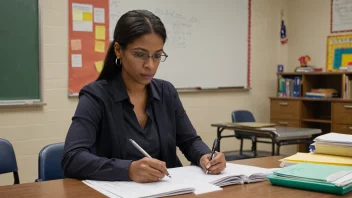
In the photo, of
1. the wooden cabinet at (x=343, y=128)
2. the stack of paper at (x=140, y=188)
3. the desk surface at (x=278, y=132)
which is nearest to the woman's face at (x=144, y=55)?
the stack of paper at (x=140, y=188)

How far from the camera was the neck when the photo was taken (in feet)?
6.32

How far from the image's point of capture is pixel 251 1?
5.56 meters

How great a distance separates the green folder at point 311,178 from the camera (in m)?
1.36

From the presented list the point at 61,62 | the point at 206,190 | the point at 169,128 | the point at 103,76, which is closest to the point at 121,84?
the point at 103,76

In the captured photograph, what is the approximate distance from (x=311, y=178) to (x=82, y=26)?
10.3 ft

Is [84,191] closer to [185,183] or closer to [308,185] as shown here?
[185,183]

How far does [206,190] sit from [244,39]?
436 centimetres

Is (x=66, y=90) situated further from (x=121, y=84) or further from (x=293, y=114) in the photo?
(x=293, y=114)

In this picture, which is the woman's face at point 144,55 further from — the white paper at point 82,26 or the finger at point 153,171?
the white paper at point 82,26

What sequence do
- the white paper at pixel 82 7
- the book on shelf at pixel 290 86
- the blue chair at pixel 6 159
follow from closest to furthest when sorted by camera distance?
the blue chair at pixel 6 159, the white paper at pixel 82 7, the book on shelf at pixel 290 86

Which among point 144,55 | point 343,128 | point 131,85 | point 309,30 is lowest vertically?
point 343,128

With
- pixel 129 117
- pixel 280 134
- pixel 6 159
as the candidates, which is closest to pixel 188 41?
pixel 280 134

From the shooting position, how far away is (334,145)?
1724 millimetres

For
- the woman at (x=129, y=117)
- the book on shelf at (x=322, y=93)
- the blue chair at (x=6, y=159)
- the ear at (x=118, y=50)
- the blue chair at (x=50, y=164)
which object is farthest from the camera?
the book on shelf at (x=322, y=93)
